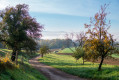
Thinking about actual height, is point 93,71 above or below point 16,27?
below

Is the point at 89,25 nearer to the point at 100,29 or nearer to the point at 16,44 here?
the point at 100,29

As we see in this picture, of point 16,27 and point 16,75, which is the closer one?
point 16,75

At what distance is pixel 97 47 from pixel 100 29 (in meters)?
2.68

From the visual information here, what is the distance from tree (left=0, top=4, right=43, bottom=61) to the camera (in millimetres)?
19422

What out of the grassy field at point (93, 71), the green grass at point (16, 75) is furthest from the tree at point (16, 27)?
the grassy field at point (93, 71)

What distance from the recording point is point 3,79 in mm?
6969

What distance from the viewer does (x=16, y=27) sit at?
66.2ft

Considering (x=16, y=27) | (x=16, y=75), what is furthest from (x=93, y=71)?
(x=16, y=27)

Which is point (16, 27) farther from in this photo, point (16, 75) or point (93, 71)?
point (93, 71)

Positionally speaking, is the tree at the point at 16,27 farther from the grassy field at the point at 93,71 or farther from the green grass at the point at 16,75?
the grassy field at the point at 93,71

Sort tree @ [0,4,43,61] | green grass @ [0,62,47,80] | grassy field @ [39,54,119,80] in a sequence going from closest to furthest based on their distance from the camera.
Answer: green grass @ [0,62,47,80] → grassy field @ [39,54,119,80] → tree @ [0,4,43,61]

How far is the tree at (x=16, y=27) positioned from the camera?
1942 centimetres

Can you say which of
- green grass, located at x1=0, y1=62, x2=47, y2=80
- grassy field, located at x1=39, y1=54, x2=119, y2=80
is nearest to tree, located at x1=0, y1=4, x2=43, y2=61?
green grass, located at x1=0, y1=62, x2=47, y2=80

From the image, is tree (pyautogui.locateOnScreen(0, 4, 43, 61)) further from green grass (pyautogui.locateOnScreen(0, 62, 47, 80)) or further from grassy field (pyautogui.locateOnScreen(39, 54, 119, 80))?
grassy field (pyautogui.locateOnScreen(39, 54, 119, 80))
